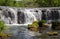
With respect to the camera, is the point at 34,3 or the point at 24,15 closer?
the point at 24,15

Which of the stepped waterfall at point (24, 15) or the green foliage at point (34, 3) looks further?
the green foliage at point (34, 3)

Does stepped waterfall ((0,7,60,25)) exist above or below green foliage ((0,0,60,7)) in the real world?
below

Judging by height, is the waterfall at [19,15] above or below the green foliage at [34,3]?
below

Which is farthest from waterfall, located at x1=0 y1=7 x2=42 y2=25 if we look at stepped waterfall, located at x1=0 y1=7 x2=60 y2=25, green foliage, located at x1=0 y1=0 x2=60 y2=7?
green foliage, located at x1=0 y1=0 x2=60 y2=7

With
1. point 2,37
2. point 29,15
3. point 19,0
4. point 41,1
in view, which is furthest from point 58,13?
point 2,37

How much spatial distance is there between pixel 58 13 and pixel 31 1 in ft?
43.0

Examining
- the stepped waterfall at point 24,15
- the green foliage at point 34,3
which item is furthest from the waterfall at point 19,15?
the green foliage at point 34,3

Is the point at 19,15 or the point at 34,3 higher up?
the point at 34,3

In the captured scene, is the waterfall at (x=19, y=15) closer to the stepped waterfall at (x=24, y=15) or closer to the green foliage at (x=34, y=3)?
the stepped waterfall at (x=24, y=15)

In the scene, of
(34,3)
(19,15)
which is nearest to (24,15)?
(19,15)

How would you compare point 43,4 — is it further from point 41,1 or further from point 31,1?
point 31,1

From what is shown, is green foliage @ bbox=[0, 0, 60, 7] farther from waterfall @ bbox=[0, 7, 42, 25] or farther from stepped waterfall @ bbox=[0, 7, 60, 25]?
waterfall @ bbox=[0, 7, 42, 25]

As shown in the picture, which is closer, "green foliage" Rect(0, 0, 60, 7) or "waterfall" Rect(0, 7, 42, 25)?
"waterfall" Rect(0, 7, 42, 25)

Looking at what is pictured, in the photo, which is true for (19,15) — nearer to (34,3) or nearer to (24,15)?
(24,15)
